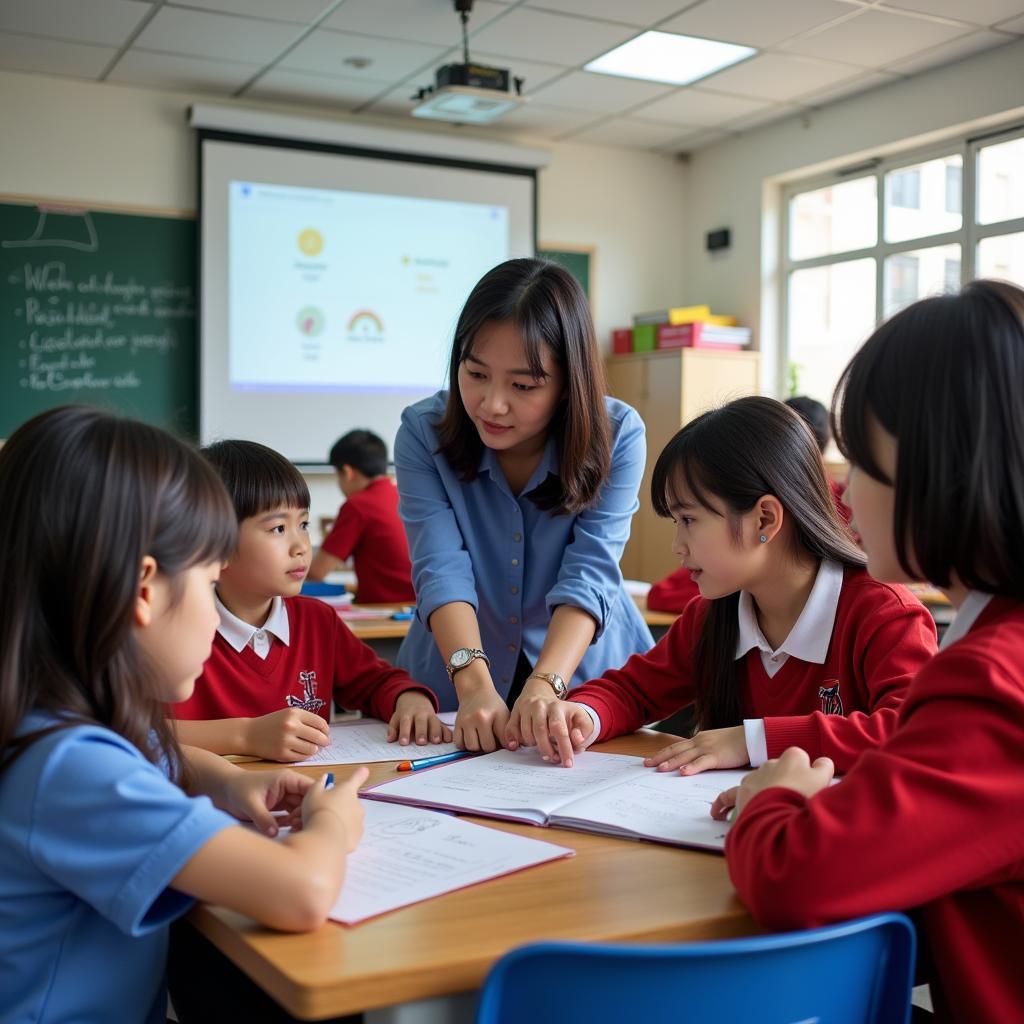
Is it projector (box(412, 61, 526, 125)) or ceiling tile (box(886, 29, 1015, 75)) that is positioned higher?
ceiling tile (box(886, 29, 1015, 75))

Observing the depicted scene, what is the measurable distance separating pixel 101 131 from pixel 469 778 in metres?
4.93

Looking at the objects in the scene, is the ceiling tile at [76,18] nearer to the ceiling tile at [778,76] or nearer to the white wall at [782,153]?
the ceiling tile at [778,76]

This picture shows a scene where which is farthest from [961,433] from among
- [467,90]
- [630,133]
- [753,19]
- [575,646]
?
[630,133]

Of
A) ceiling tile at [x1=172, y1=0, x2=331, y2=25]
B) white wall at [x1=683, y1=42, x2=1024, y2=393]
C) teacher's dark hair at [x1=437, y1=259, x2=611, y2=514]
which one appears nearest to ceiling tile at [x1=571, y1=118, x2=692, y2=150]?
white wall at [x1=683, y1=42, x2=1024, y2=393]

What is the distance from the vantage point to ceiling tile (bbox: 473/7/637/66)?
4.66 meters

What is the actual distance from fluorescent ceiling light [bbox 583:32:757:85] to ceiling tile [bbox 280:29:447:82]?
0.80 metres

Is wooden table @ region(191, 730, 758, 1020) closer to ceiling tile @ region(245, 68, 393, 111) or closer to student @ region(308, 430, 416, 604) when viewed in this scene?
student @ region(308, 430, 416, 604)

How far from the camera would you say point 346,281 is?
5.89 m

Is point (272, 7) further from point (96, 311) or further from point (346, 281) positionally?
point (96, 311)

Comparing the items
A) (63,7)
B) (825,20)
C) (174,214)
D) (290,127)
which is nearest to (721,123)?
(825,20)

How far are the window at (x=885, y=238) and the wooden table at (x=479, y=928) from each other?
430 centimetres

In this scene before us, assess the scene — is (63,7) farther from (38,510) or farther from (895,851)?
(895,851)

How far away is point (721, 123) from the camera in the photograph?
622cm

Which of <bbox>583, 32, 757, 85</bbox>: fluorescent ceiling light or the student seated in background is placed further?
<bbox>583, 32, 757, 85</bbox>: fluorescent ceiling light
